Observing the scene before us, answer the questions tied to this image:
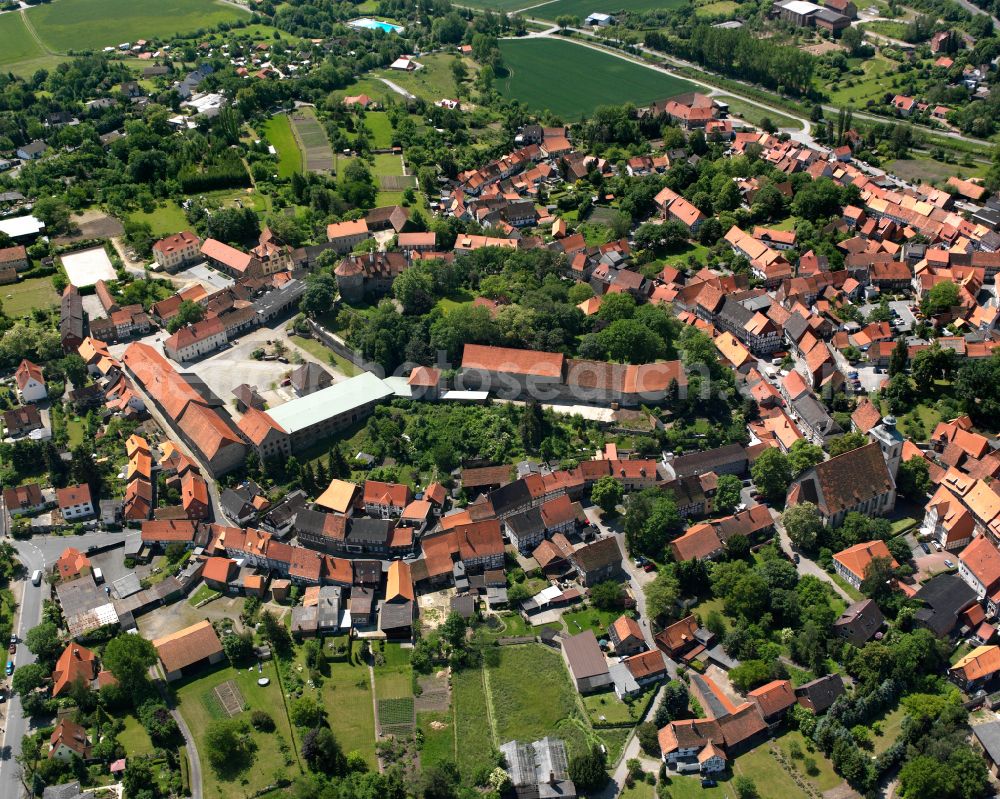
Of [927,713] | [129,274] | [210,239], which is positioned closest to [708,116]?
[210,239]

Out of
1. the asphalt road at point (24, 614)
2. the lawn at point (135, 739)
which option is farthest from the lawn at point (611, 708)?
the asphalt road at point (24, 614)

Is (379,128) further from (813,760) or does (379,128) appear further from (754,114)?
(813,760)

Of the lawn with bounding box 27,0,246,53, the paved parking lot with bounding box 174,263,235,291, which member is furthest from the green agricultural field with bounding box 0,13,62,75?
the paved parking lot with bounding box 174,263,235,291

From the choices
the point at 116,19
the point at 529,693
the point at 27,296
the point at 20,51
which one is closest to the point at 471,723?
the point at 529,693

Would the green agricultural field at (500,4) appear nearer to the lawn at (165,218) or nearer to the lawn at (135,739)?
the lawn at (165,218)

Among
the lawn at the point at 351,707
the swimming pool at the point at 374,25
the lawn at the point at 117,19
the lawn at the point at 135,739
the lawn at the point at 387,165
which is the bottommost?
the lawn at the point at 135,739

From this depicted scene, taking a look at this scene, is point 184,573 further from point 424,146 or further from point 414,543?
point 424,146
